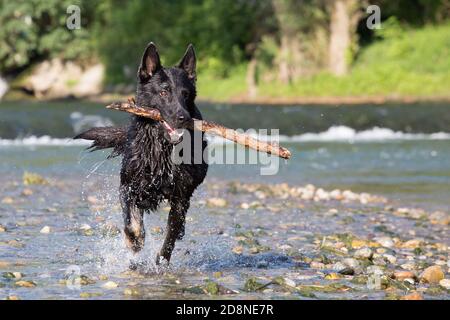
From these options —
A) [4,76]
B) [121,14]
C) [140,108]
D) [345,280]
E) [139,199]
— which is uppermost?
[121,14]

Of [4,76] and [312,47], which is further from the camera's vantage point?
[4,76]

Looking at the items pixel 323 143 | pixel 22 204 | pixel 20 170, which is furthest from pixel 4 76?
pixel 22 204

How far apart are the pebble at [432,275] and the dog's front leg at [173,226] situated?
7.37 feet

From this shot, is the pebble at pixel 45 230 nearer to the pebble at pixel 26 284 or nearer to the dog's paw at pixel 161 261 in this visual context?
the dog's paw at pixel 161 261

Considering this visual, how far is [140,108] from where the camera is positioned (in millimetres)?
7668

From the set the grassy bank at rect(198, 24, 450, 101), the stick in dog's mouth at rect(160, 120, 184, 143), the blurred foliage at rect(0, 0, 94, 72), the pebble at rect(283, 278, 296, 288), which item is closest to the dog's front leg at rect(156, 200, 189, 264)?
the stick in dog's mouth at rect(160, 120, 184, 143)

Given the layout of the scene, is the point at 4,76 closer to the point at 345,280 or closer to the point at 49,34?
the point at 49,34

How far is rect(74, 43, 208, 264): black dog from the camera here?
25.3 ft

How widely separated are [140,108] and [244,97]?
35.7 meters

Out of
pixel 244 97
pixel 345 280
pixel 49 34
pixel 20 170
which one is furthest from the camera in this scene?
pixel 49 34

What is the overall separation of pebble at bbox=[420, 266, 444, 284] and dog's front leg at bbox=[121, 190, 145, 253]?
2598 mm

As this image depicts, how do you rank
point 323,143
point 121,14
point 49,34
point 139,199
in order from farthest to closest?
point 49,34 → point 121,14 → point 323,143 → point 139,199

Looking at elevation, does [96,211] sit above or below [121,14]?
below

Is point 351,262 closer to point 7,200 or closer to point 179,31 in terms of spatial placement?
point 7,200
